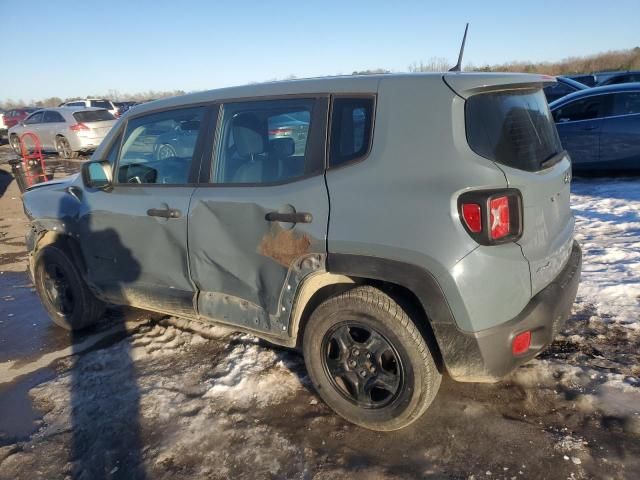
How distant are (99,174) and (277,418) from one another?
2.16 m

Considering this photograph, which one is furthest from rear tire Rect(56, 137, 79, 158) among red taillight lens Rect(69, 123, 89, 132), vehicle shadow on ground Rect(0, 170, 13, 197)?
vehicle shadow on ground Rect(0, 170, 13, 197)

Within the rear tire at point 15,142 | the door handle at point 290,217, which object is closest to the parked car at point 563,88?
the door handle at point 290,217

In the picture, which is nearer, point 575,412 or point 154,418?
point 575,412

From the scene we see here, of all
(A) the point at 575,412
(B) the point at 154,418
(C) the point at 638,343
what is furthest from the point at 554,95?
(B) the point at 154,418

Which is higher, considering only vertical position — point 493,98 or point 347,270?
point 493,98

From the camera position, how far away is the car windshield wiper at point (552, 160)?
2.59 m

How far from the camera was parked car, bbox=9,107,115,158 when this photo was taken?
15.3m

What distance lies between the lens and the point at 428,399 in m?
2.47

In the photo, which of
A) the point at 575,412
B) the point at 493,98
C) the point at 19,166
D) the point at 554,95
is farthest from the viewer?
the point at 554,95

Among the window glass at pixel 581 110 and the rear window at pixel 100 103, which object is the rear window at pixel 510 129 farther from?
the rear window at pixel 100 103

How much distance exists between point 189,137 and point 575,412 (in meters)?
2.85

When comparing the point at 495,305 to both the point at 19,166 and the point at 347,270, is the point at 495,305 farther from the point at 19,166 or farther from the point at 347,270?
the point at 19,166

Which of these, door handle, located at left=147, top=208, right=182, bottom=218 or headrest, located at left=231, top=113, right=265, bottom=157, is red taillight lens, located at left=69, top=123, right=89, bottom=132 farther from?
headrest, located at left=231, top=113, right=265, bottom=157

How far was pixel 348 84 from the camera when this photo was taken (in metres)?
2.57
